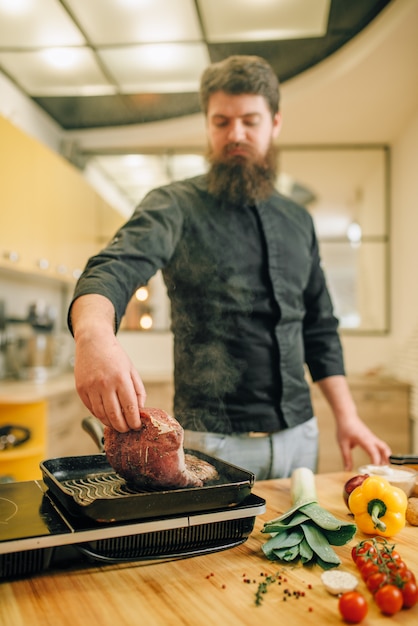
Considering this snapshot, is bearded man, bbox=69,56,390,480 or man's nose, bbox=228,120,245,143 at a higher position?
man's nose, bbox=228,120,245,143

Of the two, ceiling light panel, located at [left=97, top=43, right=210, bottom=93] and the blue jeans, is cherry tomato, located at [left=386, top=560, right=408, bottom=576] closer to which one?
the blue jeans

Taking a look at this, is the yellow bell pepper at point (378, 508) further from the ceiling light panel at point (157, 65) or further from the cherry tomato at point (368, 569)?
the ceiling light panel at point (157, 65)

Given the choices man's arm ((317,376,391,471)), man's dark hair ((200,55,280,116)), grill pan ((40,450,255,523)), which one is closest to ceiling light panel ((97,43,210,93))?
man's dark hair ((200,55,280,116))

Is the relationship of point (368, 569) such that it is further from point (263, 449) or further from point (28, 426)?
point (28, 426)

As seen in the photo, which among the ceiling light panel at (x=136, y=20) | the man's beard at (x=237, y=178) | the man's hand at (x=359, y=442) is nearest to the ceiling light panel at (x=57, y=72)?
the ceiling light panel at (x=136, y=20)

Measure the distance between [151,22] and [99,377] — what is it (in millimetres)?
2450

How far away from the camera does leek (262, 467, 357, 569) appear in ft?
2.77

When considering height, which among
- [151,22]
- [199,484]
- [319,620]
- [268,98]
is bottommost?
[319,620]

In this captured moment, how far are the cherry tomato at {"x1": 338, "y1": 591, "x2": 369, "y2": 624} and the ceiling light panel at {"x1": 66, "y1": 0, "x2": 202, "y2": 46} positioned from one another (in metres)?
2.63

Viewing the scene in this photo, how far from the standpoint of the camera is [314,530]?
34.9 inches

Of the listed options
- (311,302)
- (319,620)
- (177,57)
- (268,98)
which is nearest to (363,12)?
(177,57)

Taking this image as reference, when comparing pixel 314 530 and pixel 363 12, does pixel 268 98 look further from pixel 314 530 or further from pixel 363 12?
pixel 363 12

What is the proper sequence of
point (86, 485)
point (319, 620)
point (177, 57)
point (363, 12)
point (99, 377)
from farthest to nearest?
point (177, 57), point (363, 12), point (86, 485), point (99, 377), point (319, 620)

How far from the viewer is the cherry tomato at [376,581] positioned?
2.41 ft
